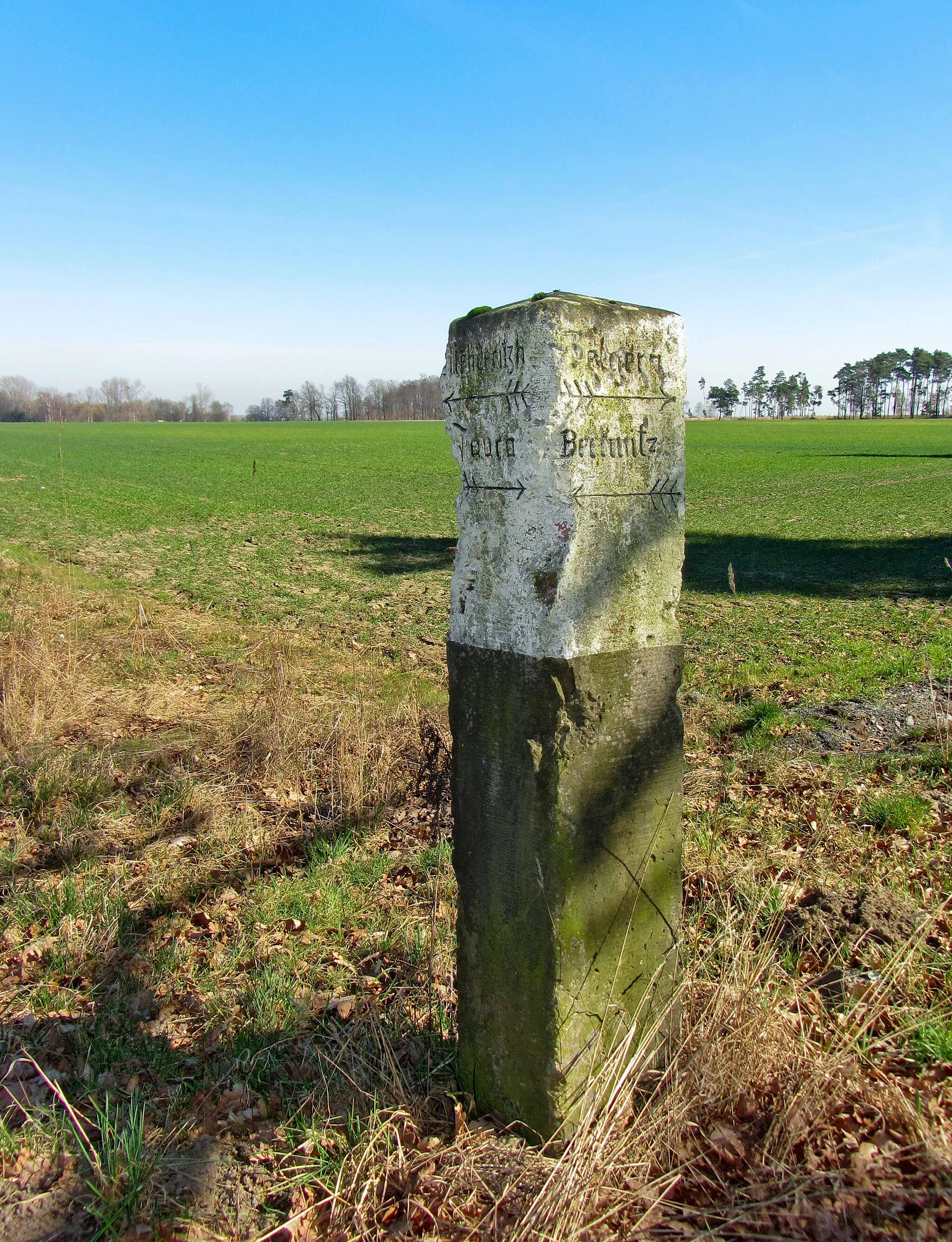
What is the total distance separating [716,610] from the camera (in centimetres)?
1134

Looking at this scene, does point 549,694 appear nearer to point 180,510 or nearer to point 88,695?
point 88,695

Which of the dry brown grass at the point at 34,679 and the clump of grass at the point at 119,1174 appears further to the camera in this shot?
the dry brown grass at the point at 34,679

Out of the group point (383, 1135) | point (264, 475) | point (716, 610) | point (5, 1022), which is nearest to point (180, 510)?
point (264, 475)

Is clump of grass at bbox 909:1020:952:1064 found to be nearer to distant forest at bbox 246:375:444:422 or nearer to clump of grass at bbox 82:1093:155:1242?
clump of grass at bbox 82:1093:155:1242

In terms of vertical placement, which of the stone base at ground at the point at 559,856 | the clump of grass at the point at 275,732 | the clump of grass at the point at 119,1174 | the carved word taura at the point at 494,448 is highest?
the carved word taura at the point at 494,448

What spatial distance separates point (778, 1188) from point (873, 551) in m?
16.1

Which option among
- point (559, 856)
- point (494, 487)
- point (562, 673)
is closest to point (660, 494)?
point (494, 487)

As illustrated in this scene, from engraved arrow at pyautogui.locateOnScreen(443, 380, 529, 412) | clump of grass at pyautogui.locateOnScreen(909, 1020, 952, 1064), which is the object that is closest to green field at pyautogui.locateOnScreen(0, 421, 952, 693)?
clump of grass at pyautogui.locateOnScreen(909, 1020, 952, 1064)

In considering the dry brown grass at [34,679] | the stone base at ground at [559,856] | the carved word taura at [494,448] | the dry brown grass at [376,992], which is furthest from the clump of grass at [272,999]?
the dry brown grass at [34,679]

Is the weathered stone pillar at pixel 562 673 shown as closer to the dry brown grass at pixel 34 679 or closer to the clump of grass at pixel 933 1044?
the clump of grass at pixel 933 1044

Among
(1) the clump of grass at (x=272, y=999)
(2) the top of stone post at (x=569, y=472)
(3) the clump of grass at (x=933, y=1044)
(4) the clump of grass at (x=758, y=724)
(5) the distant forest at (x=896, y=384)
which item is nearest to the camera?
(2) the top of stone post at (x=569, y=472)

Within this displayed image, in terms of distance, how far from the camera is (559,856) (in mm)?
2295

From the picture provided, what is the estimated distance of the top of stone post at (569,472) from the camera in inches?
86.7

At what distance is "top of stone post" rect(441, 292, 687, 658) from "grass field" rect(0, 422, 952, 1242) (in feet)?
4.31
